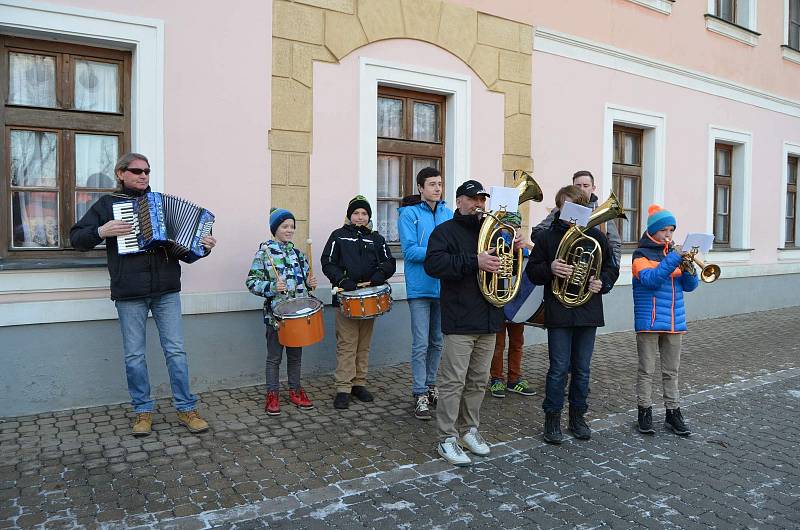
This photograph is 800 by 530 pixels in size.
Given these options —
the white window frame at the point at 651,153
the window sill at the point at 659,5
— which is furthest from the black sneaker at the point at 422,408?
the window sill at the point at 659,5

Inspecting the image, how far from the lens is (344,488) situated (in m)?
4.09

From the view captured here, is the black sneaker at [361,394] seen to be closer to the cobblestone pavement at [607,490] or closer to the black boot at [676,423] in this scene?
the cobblestone pavement at [607,490]

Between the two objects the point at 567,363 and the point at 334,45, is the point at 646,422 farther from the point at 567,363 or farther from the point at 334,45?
the point at 334,45

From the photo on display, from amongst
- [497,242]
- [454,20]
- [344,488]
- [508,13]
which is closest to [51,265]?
[344,488]

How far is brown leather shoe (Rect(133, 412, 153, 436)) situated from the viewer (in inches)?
195

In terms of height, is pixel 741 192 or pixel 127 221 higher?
pixel 741 192

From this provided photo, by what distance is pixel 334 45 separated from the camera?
686cm

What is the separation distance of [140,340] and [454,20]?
511 centimetres

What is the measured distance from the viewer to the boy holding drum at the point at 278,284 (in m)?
5.49

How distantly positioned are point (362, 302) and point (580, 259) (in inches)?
69.2

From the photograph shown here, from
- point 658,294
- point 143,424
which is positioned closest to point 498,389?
point 658,294

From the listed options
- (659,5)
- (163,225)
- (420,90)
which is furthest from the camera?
(659,5)

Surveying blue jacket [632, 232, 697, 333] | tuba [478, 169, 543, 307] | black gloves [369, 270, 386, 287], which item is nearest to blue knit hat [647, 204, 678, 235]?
blue jacket [632, 232, 697, 333]

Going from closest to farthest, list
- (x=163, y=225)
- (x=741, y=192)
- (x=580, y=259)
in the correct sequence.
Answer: (x=163, y=225)
(x=580, y=259)
(x=741, y=192)
